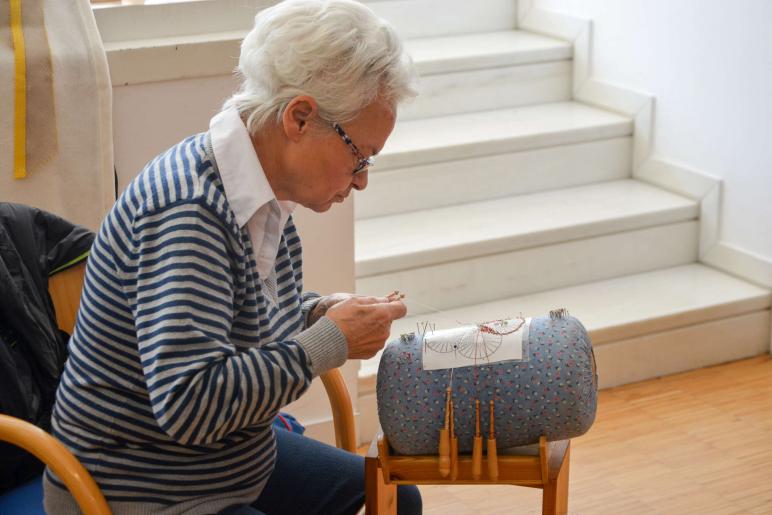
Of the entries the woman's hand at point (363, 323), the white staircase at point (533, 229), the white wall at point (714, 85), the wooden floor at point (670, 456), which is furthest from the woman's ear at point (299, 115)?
the white wall at point (714, 85)

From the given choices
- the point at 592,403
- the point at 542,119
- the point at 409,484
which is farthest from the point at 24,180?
the point at 542,119

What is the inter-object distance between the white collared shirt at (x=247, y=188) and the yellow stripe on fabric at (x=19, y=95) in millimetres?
807

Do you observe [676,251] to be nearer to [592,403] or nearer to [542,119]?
Answer: [542,119]

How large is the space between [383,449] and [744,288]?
217cm

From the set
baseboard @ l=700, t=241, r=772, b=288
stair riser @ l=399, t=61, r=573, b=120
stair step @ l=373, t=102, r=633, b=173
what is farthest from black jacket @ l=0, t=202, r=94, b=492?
baseboard @ l=700, t=241, r=772, b=288

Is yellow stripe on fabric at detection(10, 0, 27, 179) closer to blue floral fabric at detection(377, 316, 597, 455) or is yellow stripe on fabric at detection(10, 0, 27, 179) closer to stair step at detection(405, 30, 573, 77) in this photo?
blue floral fabric at detection(377, 316, 597, 455)

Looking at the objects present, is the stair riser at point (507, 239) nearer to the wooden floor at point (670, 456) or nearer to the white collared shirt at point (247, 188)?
the wooden floor at point (670, 456)

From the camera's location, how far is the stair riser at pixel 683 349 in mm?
3148

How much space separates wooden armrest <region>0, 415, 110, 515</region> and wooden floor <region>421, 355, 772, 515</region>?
4.31 ft

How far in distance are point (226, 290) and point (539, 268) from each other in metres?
2.17

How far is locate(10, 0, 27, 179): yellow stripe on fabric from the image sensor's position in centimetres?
206

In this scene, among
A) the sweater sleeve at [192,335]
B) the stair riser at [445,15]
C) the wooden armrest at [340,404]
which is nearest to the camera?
the sweater sleeve at [192,335]

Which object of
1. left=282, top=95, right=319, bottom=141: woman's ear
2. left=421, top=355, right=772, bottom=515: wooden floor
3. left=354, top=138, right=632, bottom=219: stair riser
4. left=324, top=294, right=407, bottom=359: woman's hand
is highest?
left=282, top=95, right=319, bottom=141: woman's ear

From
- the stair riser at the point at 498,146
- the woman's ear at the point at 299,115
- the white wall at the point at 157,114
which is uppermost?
the woman's ear at the point at 299,115
